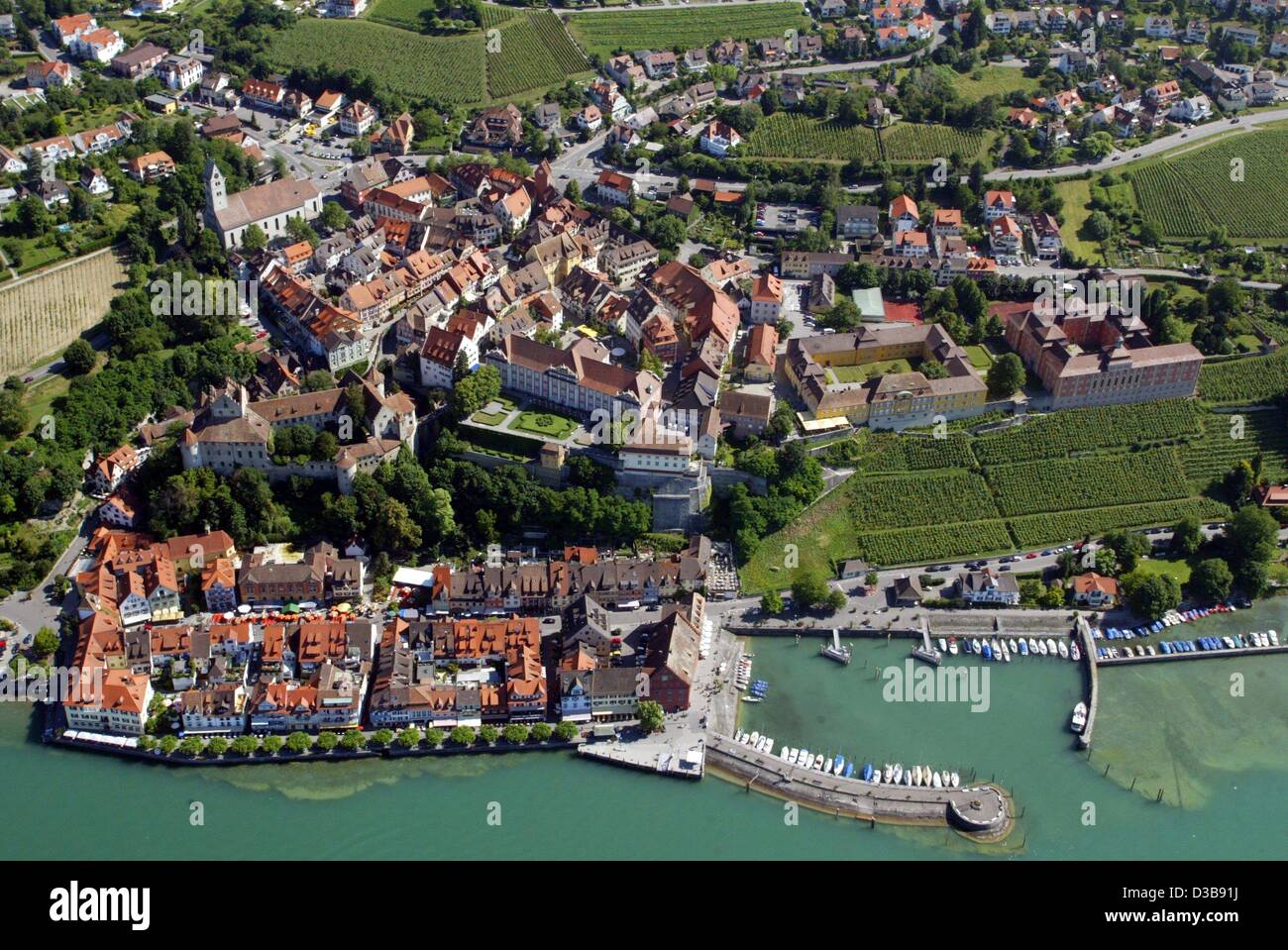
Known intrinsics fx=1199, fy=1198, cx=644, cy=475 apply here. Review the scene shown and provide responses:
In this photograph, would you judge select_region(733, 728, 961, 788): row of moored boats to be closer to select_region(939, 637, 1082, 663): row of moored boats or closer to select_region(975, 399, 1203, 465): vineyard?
select_region(939, 637, 1082, 663): row of moored boats

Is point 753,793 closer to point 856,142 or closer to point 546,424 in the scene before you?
point 546,424

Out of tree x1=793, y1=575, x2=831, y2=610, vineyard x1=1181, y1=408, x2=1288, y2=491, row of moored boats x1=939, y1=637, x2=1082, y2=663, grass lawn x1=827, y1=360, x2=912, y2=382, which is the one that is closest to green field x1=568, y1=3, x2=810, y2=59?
grass lawn x1=827, y1=360, x2=912, y2=382

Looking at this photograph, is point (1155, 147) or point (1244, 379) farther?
point (1155, 147)

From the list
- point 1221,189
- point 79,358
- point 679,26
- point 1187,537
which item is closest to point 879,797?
point 1187,537

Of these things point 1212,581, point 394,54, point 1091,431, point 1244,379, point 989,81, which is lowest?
point 1212,581

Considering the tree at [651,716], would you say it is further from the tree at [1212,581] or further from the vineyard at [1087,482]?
the tree at [1212,581]

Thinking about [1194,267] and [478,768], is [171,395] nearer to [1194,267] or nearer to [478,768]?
[478,768]
